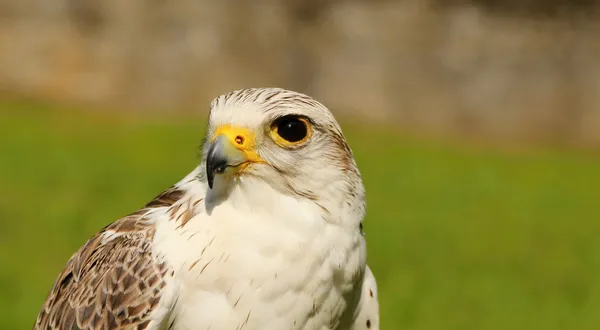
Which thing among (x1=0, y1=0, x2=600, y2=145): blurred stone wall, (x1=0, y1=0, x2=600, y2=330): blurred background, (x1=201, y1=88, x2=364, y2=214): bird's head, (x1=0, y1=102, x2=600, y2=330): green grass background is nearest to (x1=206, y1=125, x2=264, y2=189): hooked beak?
(x1=201, y1=88, x2=364, y2=214): bird's head

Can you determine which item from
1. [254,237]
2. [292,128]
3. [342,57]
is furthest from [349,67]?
[254,237]

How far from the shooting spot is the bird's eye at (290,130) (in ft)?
10.6

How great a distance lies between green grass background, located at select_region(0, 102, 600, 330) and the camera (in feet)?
25.0

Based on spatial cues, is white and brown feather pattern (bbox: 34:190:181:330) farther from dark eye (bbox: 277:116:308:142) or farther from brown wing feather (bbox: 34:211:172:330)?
dark eye (bbox: 277:116:308:142)

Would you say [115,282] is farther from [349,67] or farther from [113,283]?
[349,67]

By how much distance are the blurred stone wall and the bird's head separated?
1072cm

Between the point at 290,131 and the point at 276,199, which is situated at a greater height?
the point at 290,131

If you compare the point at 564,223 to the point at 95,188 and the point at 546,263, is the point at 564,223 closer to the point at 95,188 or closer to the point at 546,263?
the point at 546,263

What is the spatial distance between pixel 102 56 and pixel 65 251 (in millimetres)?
6732

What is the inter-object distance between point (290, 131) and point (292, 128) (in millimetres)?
16

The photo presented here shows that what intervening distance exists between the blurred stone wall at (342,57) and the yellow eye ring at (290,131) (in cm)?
1071

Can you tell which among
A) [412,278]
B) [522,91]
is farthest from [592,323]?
[522,91]

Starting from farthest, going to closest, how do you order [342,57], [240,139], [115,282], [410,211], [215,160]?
[342,57] → [410,211] → [115,282] → [240,139] → [215,160]

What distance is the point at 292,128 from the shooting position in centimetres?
327
